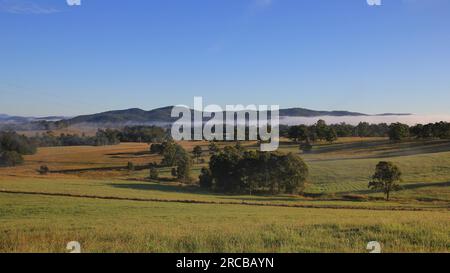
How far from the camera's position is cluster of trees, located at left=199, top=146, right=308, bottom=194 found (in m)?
71.0

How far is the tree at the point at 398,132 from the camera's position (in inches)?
4889

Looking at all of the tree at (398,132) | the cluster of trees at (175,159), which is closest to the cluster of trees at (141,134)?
the cluster of trees at (175,159)

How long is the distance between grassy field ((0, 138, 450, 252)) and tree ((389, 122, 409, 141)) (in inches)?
125

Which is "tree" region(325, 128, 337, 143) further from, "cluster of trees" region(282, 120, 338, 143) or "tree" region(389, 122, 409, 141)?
"tree" region(389, 122, 409, 141)

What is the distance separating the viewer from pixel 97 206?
38062mm

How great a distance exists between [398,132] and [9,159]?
98632mm

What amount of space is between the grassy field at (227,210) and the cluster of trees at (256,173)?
3.37 metres

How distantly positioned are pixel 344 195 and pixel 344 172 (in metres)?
20.6

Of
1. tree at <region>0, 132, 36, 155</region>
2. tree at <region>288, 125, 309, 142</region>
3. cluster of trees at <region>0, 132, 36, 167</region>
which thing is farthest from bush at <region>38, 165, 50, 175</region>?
tree at <region>288, 125, 309, 142</region>

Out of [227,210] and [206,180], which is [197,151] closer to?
[206,180]

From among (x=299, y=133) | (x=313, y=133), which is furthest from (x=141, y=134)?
(x=313, y=133)
